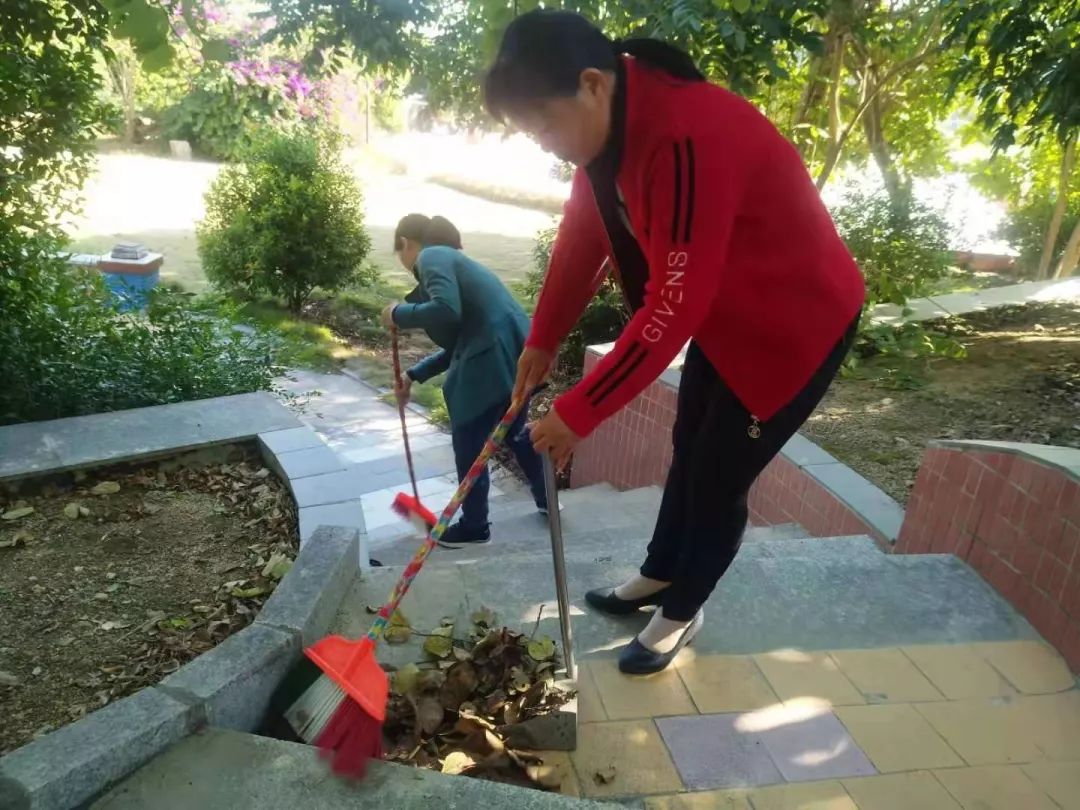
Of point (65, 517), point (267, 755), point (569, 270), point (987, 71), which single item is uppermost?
point (987, 71)

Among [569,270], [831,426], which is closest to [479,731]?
[569,270]

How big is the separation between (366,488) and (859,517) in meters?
3.32

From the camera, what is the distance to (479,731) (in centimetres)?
193

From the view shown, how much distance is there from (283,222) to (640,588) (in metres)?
7.75

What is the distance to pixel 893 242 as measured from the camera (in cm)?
659

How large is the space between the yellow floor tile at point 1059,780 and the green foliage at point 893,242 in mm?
4781

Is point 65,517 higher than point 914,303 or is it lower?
lower

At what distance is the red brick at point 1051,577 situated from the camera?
2.47 m

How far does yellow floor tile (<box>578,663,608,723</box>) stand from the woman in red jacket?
106 millimetres

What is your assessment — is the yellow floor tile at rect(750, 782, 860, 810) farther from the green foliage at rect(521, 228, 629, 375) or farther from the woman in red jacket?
the green foliage at rect(521, 228, 629, 375)

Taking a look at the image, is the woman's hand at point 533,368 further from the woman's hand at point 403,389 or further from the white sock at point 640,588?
the woman's hand at point 403,389

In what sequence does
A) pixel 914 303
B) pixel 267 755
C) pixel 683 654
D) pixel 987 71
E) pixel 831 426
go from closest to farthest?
pixel 267 755 < pixel 683 654 < pixel 831 426 < pixel 987 71 < pixel 914 303

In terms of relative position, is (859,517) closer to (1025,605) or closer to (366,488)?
(1025,605)

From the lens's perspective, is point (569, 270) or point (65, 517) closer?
point (569, 270)
